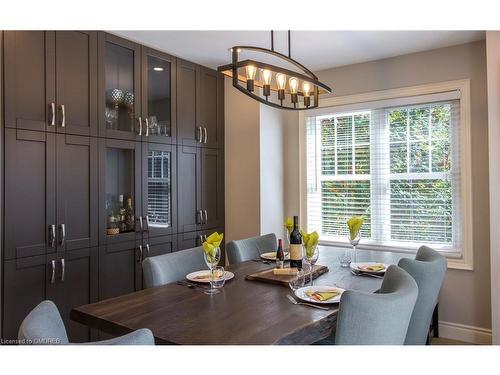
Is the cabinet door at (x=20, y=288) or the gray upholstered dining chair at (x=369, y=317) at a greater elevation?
the gray upholstered dining chair at (x=369, y=317)

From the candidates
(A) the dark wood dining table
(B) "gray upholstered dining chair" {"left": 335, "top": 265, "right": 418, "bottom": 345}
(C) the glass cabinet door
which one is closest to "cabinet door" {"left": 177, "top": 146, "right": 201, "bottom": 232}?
(C) the glass cabinet door

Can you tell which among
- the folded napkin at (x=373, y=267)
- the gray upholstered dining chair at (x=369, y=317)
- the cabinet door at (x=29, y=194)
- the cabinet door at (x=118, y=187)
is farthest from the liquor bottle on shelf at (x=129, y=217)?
the gray upholstered dining chair at (x=369, y=317)

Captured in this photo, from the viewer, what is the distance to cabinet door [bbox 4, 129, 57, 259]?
7.45ft

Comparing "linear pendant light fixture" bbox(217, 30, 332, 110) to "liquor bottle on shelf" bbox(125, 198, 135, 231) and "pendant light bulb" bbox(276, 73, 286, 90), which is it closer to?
"pendant light bulb" bbox(276, 73, 286, 90)

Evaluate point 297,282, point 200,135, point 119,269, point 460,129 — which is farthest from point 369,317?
point 200,135

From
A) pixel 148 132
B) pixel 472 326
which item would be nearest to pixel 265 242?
pixel 148 132

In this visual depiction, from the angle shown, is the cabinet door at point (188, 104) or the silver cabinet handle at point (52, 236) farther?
the cabinet door at point (188, 104)

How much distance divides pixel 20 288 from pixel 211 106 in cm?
230

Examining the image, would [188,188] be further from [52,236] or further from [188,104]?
[52,236]

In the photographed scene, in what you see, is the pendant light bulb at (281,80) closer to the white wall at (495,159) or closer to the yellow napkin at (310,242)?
the yellow napkin at (310,242)

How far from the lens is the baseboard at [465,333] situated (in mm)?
3047

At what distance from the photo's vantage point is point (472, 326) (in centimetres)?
312

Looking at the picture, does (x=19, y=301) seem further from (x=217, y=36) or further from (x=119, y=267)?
(x=217, y=36)

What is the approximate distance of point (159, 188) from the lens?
10.7 feet
